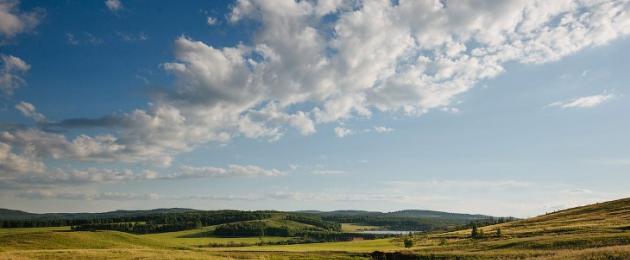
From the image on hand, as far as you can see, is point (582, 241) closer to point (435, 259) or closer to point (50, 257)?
point (435, 259)

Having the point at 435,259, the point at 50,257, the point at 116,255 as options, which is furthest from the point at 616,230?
the point at 50,257

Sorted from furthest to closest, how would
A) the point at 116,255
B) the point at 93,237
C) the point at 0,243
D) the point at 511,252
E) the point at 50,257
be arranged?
the point at 93,237 < the point at 0,243 < the point at 116,255 < the point at 50,257 < the point at 511,252

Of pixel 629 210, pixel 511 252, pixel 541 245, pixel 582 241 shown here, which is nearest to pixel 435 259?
pixel 511 252

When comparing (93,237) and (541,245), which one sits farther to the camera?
(93,237)

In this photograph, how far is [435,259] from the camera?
2030 inches

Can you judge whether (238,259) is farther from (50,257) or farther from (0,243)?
(0,243)

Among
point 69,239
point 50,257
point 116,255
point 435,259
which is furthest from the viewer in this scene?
point 69,239

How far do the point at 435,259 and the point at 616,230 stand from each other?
92.3 ft

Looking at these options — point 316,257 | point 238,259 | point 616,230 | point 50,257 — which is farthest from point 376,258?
point 50,257

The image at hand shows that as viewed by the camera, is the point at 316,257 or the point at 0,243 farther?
the point at 0,243

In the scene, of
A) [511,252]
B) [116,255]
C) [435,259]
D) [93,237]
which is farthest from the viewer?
[93,237]

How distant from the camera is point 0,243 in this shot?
86.0 meters

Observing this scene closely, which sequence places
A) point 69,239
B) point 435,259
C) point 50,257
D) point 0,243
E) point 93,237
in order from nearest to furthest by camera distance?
point 435,259 < point 50,257 < point 0,243 < point 69,239 < point 93,237

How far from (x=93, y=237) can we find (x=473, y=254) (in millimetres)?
87437
